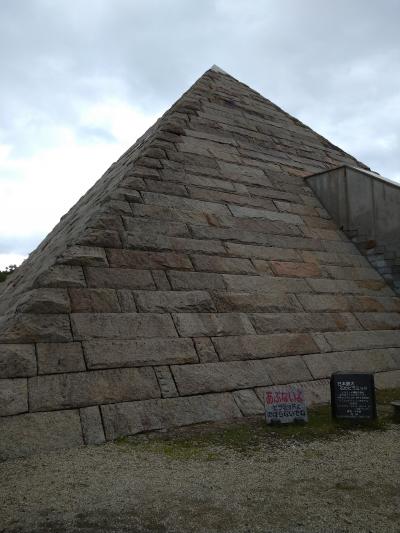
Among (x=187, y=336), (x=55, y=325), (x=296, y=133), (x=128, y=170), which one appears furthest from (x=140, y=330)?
(x=296, y=133)

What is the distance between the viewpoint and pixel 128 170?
671 centimetres

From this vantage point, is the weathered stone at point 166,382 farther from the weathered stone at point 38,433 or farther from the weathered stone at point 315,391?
the weathered stone at point 315,391

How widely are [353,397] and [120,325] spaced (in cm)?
247

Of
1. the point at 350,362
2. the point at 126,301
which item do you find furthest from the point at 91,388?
the point at 350,362

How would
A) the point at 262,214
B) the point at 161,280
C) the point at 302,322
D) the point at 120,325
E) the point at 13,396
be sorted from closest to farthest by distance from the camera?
the point at 13,396
the point at 120,325
the point at 161,280
the point at 302,322
the point at 262,214

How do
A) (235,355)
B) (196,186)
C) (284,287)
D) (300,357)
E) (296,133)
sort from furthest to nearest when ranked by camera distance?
(296,133)
(196,186)
(284,287)
(300,357)
(235,355)

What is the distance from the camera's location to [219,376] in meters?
4.89

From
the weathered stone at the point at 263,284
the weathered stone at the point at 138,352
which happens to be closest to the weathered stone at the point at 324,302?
the weathered stone at the point at 263,284

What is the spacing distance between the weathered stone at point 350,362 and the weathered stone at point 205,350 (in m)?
1.31

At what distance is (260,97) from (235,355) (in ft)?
25.8

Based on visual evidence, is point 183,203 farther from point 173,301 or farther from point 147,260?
point 173,301

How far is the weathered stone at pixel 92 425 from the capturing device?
12.7 ft

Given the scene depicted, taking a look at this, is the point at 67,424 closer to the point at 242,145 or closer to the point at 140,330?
the point at 140,330

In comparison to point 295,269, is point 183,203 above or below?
above
